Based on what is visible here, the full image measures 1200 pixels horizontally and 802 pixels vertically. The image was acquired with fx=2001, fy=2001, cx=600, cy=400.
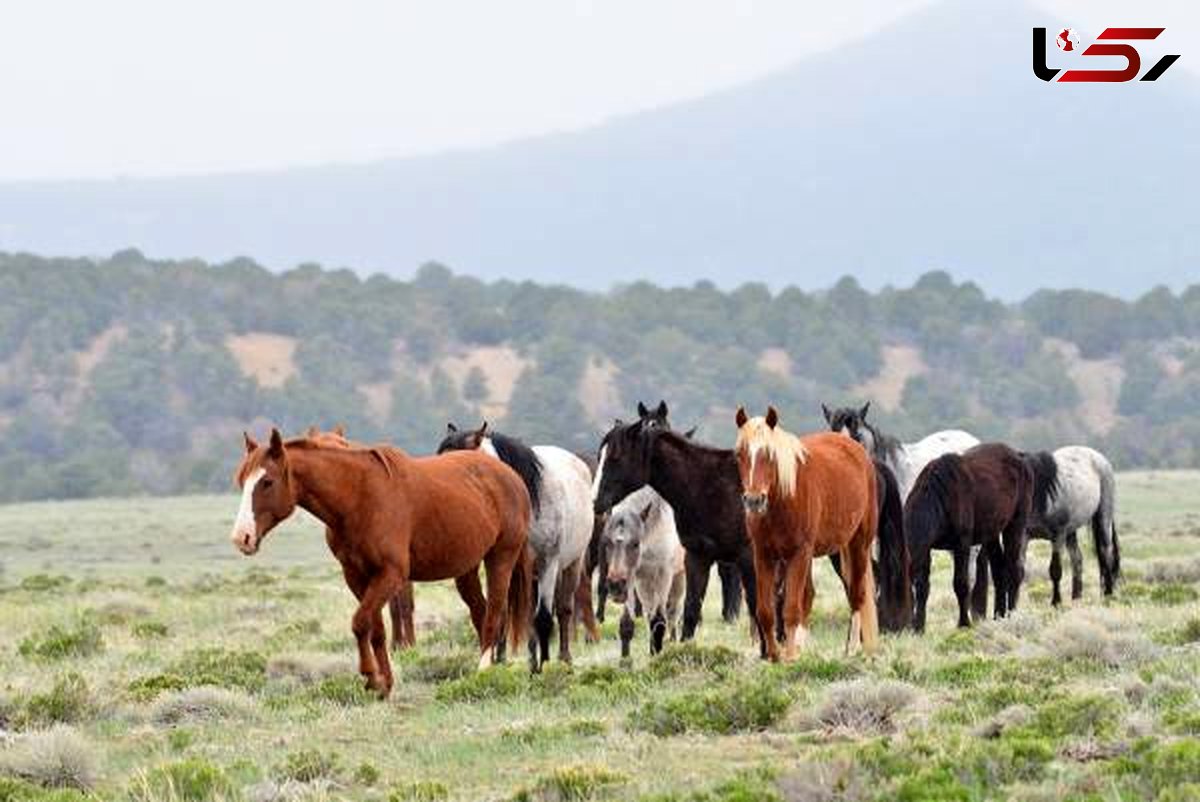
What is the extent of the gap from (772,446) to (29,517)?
61617 mm

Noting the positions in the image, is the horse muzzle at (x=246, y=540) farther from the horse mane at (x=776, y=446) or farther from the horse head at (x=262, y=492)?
the horse mane at (x=776, y=446)

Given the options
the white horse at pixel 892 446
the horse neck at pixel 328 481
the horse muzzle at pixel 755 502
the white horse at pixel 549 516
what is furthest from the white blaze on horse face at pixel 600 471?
the white horse at pixel 892 446

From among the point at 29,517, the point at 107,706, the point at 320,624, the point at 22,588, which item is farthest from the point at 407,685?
the point at 29,517

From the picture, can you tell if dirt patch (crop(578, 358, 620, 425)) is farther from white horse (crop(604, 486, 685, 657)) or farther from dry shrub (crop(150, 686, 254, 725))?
dry shrub (crop(150, 686, 254, 725))

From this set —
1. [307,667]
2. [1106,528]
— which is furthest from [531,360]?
[307,667]

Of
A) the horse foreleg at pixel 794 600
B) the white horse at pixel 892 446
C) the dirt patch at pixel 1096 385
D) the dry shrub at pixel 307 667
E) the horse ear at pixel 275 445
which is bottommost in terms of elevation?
the dirt patch at pixel 1096 385

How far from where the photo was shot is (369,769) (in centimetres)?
Result: 1036

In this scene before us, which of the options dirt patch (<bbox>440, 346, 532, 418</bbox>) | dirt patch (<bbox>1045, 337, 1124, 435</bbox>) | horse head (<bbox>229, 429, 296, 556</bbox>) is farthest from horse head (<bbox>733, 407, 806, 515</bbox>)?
dirt patch (<bbox>1045, 337, 1124, 435</bbox>)

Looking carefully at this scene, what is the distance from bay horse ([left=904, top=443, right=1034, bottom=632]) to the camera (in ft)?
59.0

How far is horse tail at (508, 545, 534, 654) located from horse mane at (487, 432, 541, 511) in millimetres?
641

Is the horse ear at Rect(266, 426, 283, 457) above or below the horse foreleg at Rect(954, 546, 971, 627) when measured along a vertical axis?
above

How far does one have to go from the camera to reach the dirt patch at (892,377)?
12525 centimetres

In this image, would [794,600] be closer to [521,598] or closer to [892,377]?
[521,598]

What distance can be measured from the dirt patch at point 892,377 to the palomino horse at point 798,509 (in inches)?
4159
